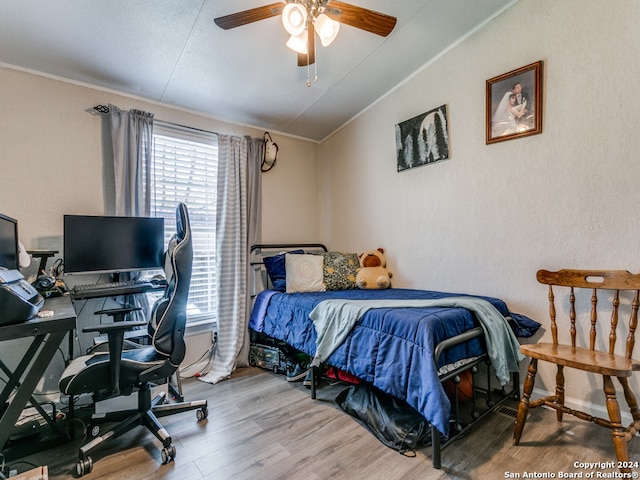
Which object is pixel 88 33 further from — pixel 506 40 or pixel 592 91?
pixel 592 91

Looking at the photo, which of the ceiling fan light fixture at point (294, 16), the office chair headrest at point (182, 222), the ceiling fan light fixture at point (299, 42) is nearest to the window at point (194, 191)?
the office chair headrest at point (182, 222)

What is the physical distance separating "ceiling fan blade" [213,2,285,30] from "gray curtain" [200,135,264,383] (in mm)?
1429

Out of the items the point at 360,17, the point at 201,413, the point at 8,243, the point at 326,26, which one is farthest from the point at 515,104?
the point at 8,243

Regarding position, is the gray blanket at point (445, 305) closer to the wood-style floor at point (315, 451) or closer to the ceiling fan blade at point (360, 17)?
the wood-style floor at point (315, 451)

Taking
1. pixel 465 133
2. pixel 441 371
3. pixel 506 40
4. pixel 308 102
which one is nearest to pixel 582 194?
pixel 465 133

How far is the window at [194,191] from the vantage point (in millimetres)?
2754

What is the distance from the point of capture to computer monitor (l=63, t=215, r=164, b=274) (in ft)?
6.93

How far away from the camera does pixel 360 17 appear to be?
1672 millimetres

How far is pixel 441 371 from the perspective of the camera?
1639 mm

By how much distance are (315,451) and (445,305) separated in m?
1.12

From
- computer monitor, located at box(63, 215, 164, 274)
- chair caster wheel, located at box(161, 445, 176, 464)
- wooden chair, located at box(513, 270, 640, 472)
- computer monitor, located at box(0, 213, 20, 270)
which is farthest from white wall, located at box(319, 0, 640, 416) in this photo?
computer monitor, located at box(0, 213, 20, 270)

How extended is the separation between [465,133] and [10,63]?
3359 millimetres

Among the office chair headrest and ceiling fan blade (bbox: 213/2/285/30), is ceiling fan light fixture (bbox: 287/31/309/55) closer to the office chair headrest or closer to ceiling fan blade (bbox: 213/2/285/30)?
ceiling fan blade (bbox: 213/2/285/30)

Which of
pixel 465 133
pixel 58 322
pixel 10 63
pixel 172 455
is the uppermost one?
pixel 10 63
